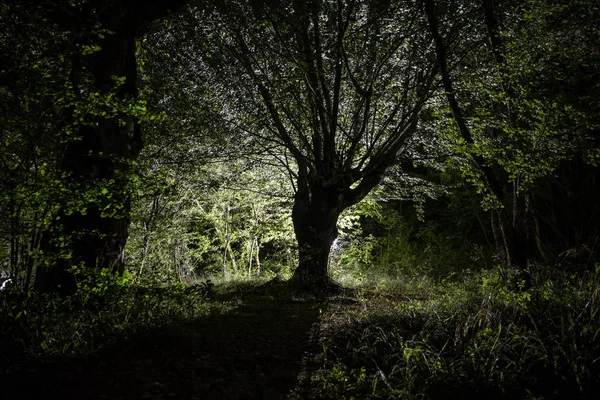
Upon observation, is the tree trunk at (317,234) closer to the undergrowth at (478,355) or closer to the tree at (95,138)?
the undergrowth at (478,355)

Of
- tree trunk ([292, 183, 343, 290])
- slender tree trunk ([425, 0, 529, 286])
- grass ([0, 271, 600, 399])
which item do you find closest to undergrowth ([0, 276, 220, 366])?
grass ([0, 271, 600, 399])

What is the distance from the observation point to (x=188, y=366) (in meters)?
3.43

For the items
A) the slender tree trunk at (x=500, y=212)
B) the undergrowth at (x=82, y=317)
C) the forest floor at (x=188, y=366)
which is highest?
the slender tree trunk at (x=500, y=212)

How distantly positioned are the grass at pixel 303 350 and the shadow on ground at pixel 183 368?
12mm

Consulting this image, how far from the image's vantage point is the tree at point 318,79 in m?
7.19

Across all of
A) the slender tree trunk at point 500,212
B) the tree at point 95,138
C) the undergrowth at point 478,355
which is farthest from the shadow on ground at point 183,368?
the slender tree trunk at point 500,212

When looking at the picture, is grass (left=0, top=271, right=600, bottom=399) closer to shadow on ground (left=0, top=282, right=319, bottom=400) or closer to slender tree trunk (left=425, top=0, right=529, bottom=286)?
shadow on ground (left=0, top=282, right=319, bottom=400)

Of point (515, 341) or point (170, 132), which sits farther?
point (170, 132)

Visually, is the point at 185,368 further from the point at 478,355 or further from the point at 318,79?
the point at 318,79

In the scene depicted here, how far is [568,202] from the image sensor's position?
1103 cm

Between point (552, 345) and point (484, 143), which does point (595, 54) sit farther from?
point (552, 345)

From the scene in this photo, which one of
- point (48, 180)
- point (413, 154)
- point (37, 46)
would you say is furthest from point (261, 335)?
point (413, 154)

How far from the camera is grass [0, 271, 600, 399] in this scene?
9.27 ft

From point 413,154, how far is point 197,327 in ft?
26.2
